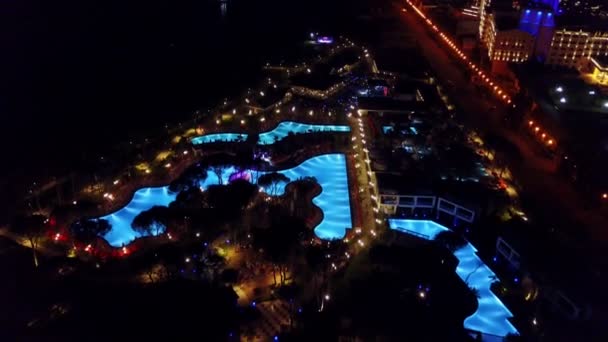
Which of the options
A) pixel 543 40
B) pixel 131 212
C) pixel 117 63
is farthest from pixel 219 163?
pixel 543 40

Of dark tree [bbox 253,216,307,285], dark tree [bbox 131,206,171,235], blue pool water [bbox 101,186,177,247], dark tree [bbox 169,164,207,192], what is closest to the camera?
dark tree [bbox 253,216,307,285]

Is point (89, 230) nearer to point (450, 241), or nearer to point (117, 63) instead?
point (450, 241)

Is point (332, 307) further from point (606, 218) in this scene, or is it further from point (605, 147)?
point (605, 147)

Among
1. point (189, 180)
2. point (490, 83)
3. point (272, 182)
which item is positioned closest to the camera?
point (189, 180)

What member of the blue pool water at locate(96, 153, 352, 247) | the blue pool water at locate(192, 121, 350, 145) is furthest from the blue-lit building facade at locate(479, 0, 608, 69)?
the blue pool water at locate(96, 153, 352, 247)

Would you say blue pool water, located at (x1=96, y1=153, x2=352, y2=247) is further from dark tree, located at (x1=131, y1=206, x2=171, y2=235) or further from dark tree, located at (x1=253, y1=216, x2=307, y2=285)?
dark tree, located at (x1=253, y1=216, x2=307, y2=285)

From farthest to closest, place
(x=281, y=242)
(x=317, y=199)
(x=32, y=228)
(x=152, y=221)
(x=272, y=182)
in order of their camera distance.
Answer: (x=317, y=199)
(x=272, y=182)
(x=152, y=221)
(x=32, y=228)
(x=281, y=242)
